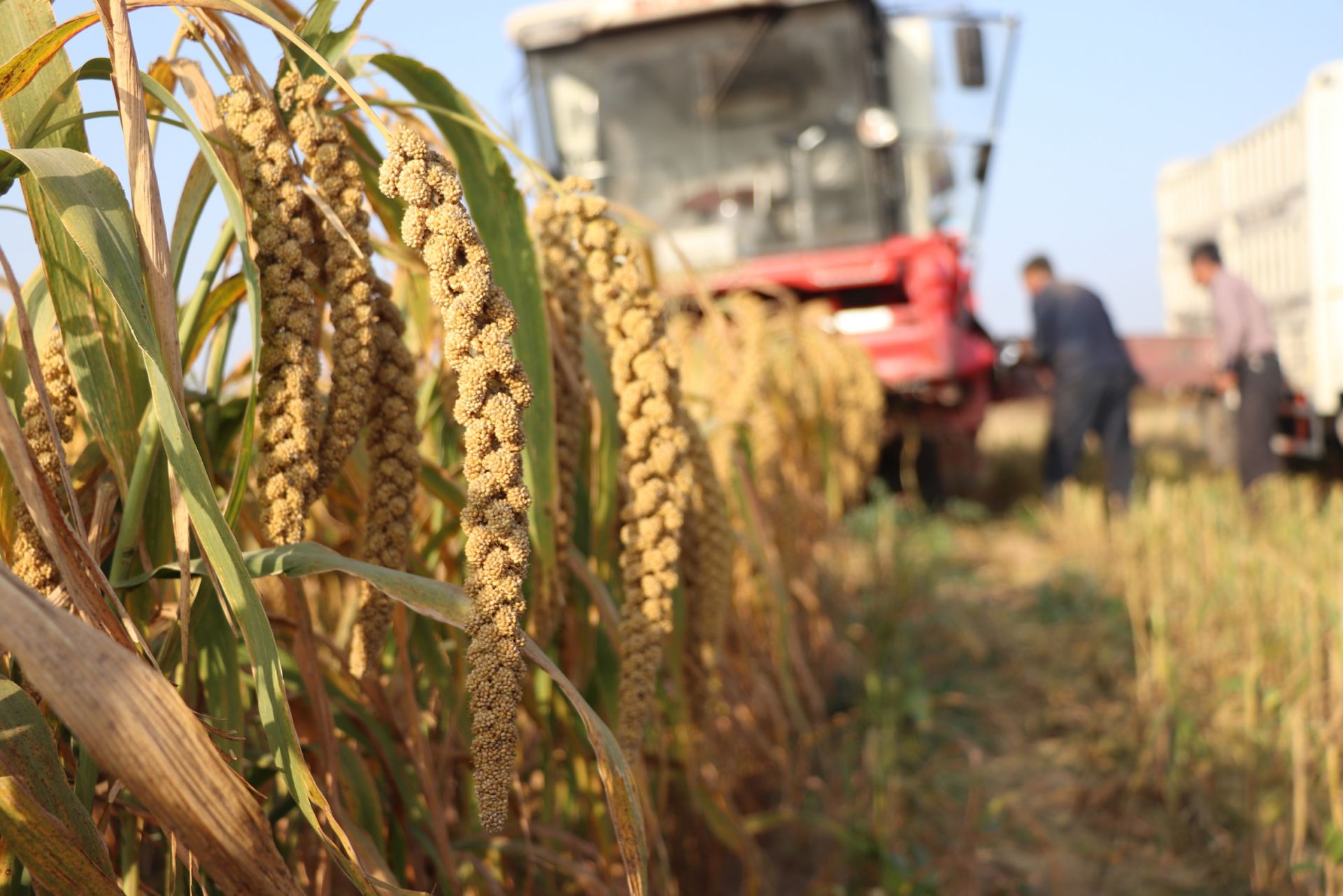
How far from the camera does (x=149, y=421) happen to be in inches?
30.7

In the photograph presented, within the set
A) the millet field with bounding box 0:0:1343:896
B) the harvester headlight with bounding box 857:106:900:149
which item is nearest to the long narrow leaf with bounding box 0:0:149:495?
the millet field with bounding box 0:0:1343:896

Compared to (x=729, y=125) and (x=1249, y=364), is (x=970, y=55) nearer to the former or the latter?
(x=729, y=125)

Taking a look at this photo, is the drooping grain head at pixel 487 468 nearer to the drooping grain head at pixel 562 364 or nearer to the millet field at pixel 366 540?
the millet field at pixel 366 540

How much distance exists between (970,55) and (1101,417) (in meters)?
2.03

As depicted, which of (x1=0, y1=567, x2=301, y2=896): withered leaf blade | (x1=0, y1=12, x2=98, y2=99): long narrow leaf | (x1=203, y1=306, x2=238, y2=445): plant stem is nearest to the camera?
(x1=0, y1=567, x2=301, y2=896): withered leaf blade

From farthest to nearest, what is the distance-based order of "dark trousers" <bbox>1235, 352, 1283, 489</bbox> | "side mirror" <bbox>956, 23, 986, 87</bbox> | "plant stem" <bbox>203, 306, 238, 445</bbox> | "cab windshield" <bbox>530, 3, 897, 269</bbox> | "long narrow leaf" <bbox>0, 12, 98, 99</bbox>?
"cab windshield" <bbox>530, 3, 897, 269</bbox>, "dark trousers" <bbox>1235, 352, 1283, 489</bbox>, "side mirror" <bbox>956, 23, 986, 87</bbox>, "plant stem" <bbox>203, 306, 238, 445</bbox>, "long narrow leaf" <bbox>0, 12, 98, 99</bbox>

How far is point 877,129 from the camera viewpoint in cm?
580

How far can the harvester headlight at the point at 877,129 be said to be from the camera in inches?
226

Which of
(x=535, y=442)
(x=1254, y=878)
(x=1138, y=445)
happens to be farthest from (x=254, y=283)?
(x=1138, y=445)

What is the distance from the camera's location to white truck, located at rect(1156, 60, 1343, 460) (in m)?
5.66

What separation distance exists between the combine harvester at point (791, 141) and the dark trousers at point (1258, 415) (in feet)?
4.23

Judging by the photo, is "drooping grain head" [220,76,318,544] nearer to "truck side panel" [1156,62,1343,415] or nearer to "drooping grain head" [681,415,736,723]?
"drooping grain head" [681,415,736,723]

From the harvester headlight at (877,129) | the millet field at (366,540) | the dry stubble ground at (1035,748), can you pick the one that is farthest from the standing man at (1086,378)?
the millet field at (366,540)

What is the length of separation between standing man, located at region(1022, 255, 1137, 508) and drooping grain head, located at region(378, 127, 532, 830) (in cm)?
556
